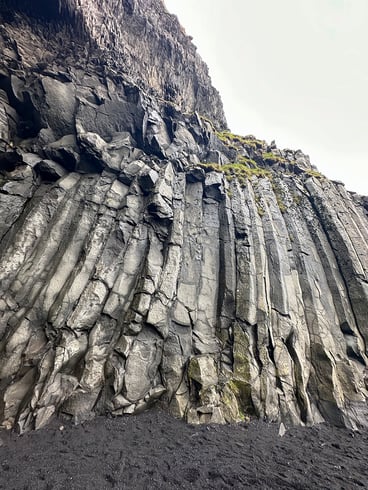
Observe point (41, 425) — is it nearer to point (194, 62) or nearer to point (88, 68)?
point (88, 68)

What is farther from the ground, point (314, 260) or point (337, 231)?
point (337, 231)

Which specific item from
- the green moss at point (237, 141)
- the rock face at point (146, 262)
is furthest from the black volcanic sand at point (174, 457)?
the green moss at point (237, 141)

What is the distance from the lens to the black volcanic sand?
6695mm

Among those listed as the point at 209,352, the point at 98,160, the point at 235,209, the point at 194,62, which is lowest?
the point at 209,352

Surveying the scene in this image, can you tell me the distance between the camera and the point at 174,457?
774 cm

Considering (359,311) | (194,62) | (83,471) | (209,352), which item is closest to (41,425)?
(83,471)

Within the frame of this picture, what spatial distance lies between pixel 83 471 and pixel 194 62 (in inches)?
2002

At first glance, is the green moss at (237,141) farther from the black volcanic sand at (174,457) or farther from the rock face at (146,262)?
the black volcanic sand at (174,457)

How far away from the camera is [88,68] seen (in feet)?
78.8

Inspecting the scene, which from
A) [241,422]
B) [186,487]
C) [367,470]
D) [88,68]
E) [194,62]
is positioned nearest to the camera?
[186,487]

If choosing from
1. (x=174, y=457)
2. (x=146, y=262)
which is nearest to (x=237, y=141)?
(x=146, y=262)

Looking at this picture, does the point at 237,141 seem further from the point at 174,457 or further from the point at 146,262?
the point at 174,457

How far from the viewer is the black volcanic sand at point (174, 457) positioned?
22.0ft

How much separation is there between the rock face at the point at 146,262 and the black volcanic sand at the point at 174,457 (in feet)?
2.32
